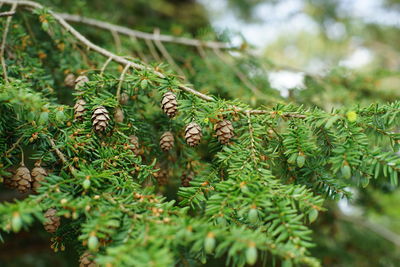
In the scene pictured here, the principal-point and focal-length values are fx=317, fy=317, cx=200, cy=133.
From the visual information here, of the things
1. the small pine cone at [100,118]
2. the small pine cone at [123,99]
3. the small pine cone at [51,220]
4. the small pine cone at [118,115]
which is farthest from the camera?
the small pine cone at [123,99]

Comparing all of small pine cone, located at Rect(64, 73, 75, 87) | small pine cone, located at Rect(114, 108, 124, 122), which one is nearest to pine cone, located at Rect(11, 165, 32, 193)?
small pine cone, located at Rect(114, 108, 124, 122)

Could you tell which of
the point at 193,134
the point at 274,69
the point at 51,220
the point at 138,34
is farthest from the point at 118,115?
the point at 274,69

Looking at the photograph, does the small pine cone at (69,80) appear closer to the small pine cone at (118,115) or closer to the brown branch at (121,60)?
the brown branch at (121,60)

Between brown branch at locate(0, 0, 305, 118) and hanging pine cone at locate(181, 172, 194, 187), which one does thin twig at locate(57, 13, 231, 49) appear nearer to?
brown branch at locate(0, 0, 305, 118)

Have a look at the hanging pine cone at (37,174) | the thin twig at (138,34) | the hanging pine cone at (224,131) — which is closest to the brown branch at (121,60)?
the hanging pine cone at (224,131)

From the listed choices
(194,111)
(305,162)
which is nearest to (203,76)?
(194,111)

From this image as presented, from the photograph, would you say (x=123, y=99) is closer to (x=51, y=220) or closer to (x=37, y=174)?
(x=37, y=174)
